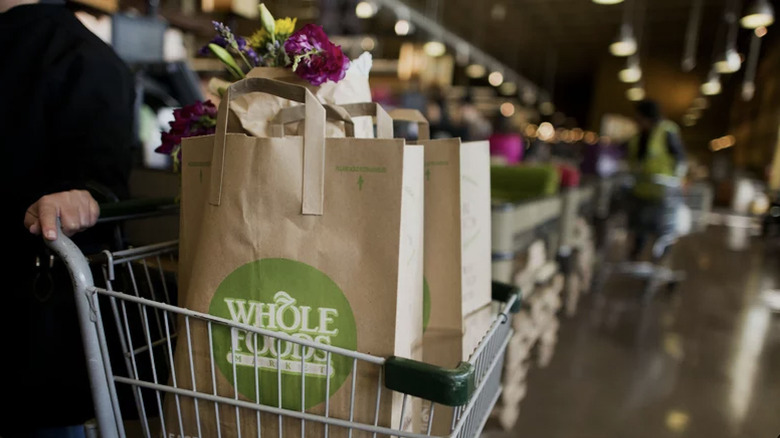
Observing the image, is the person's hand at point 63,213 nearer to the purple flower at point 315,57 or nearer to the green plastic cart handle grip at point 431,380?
the purple flower at point 315,57

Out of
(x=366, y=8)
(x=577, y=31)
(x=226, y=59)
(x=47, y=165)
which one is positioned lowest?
(x=47, y=165)

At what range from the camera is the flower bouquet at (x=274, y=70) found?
0.87 meters

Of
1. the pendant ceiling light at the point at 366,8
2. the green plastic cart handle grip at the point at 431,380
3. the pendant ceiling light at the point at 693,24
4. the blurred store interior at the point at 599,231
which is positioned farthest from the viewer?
the pendant ceiling light at the point at 693,24

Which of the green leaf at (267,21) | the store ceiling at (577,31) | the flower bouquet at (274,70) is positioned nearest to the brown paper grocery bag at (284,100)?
the flower bouquet at (274,70)

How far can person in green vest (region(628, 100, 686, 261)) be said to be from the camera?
161 inches

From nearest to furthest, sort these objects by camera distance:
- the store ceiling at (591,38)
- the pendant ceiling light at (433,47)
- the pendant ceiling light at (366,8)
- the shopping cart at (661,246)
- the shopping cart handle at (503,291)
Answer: the shopping cart handle at (503,291) < the shopping cart at (661,246) < the pendant ceiling light at (366,8) < the pendant ceiling light at (433,47) < the store ceiling at (591,38)

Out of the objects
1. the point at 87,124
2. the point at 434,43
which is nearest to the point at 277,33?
the point at 87,124

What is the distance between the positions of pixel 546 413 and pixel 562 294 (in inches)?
84.0

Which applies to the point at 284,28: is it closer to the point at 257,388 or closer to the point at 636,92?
the point at 257,388

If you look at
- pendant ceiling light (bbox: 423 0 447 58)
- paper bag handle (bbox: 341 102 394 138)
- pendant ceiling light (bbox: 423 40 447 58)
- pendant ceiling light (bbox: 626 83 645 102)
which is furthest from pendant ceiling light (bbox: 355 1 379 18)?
pendant ceiling light (bbox: 626 83 645 102)

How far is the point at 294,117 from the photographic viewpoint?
33.0 inches

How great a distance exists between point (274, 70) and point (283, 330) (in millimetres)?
462

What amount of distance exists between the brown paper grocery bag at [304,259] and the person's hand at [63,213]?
8.3 inches

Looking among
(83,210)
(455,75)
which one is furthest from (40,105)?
(455,75)
